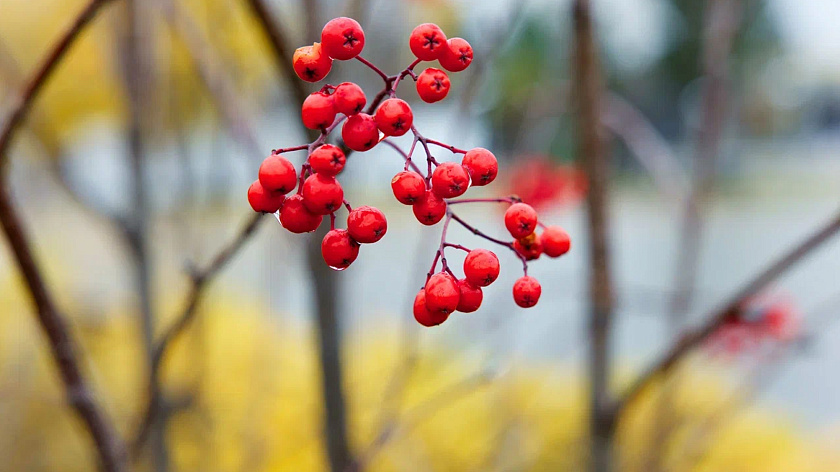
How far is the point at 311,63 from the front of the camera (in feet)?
1.43

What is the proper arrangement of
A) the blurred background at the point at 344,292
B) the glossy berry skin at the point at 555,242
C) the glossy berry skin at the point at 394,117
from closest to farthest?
the glossy berry skin at the point at 394,117 < the glossy berry skin at the point at 555,242 < the blurred background at the point at 344,292

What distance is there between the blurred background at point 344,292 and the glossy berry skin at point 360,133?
0.36 ft

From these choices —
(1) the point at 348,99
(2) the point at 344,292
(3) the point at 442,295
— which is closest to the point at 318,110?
(1) the point at 348,99

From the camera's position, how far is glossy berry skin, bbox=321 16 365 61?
43cm

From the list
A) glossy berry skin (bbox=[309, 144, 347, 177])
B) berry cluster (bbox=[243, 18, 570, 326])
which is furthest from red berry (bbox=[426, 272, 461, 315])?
glossy berry skin (bbox=[309, 144, 347, 177])

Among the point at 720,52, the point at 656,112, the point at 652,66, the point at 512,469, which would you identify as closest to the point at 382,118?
the point at 720,52

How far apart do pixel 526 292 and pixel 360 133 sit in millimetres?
180

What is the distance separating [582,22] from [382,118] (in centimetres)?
47

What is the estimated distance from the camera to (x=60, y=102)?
4.11m

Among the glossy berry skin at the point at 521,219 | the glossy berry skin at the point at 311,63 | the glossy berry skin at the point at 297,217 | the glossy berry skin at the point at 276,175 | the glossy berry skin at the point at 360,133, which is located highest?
the glossy berry skin at the point at 311,63

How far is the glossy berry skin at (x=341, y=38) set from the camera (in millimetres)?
429

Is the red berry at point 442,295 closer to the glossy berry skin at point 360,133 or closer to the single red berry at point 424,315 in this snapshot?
the single red berry at point 424,315

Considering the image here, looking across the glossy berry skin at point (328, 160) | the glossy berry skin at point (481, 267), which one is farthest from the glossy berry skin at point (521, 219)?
the glossy berry skin at point (328, 160)

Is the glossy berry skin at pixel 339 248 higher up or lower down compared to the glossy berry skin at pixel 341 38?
lower down
